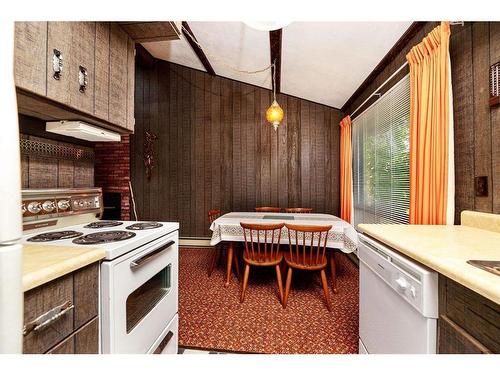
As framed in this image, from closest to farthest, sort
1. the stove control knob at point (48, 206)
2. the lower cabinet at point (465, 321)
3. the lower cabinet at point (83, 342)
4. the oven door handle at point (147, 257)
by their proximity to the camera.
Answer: the lower cabinet at point (465, 321) < the lower cabinet at point (83, 342) < the oven door handle at point (147, 257) < the stove control knob at point (48, 206)

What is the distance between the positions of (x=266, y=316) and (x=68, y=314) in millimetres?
1572

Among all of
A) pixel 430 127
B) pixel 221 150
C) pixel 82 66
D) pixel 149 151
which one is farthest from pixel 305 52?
pixel 149 151

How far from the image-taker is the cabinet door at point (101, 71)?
52.4 inches

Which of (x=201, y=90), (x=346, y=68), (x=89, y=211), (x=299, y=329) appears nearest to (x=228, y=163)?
(x=201, y=90)

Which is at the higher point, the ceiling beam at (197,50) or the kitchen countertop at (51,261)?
the ceiling beam at (197,50)

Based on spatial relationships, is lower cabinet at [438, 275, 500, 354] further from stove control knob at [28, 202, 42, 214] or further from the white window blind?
stove control knob at [28, 202, 42, 214]

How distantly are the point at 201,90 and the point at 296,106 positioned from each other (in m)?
1.74

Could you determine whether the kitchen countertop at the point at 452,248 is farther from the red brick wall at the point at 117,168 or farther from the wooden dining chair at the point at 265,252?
the red brick wall at the point at 117,168

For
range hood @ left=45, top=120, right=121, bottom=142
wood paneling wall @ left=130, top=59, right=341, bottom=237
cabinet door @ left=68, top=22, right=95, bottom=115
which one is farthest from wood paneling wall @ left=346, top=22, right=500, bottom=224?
wood paneling wall @ left=130, top=59, right=341, bottom=237

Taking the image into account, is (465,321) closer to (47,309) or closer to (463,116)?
(47,309)

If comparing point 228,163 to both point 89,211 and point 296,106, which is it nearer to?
point 296,106

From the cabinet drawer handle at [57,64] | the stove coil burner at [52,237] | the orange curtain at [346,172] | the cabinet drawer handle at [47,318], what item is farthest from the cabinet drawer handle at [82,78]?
the orange curtain at [346,172]

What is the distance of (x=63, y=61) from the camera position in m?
1.10
